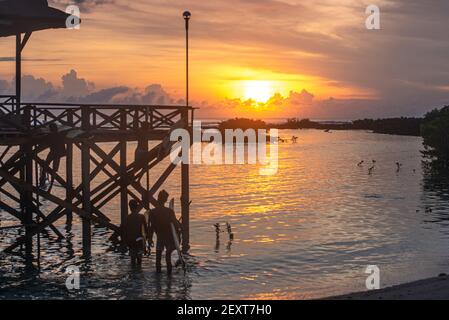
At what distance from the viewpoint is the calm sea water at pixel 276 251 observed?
1845 cm

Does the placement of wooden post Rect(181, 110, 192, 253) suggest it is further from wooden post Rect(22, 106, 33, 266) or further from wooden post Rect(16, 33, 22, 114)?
wooden post Rect(16, 33, 22, 114)

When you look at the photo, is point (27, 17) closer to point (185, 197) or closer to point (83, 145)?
point (83, 145)

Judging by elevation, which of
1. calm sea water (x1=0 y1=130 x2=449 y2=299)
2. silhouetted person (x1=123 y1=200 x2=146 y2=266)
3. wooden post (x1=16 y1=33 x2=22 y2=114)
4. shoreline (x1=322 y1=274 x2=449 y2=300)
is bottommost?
calm sea water (x1=0 y1=130 x2=449 y2=299)

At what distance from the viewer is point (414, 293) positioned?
49.8 ft

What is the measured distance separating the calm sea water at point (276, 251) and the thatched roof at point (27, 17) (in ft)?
27.5

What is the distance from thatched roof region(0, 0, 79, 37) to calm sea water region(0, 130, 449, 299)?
27.5 feet

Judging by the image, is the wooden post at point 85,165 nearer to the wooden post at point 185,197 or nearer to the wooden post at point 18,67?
the wooden post at point 185,197

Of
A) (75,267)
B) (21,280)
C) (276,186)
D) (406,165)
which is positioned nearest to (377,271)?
(75,267)

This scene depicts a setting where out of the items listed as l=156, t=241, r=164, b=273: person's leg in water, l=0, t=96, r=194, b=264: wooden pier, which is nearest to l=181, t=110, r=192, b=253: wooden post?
l=0, t=96, r=194, b=264: wooden pier

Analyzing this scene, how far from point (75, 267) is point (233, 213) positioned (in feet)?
59.3

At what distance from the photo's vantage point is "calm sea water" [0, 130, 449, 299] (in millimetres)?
18453

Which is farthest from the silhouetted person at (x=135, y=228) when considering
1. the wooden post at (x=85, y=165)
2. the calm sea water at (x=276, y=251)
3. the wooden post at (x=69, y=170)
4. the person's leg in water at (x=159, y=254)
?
the wooden post at (x=69, y=170)

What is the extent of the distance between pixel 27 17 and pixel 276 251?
12.8 metres
